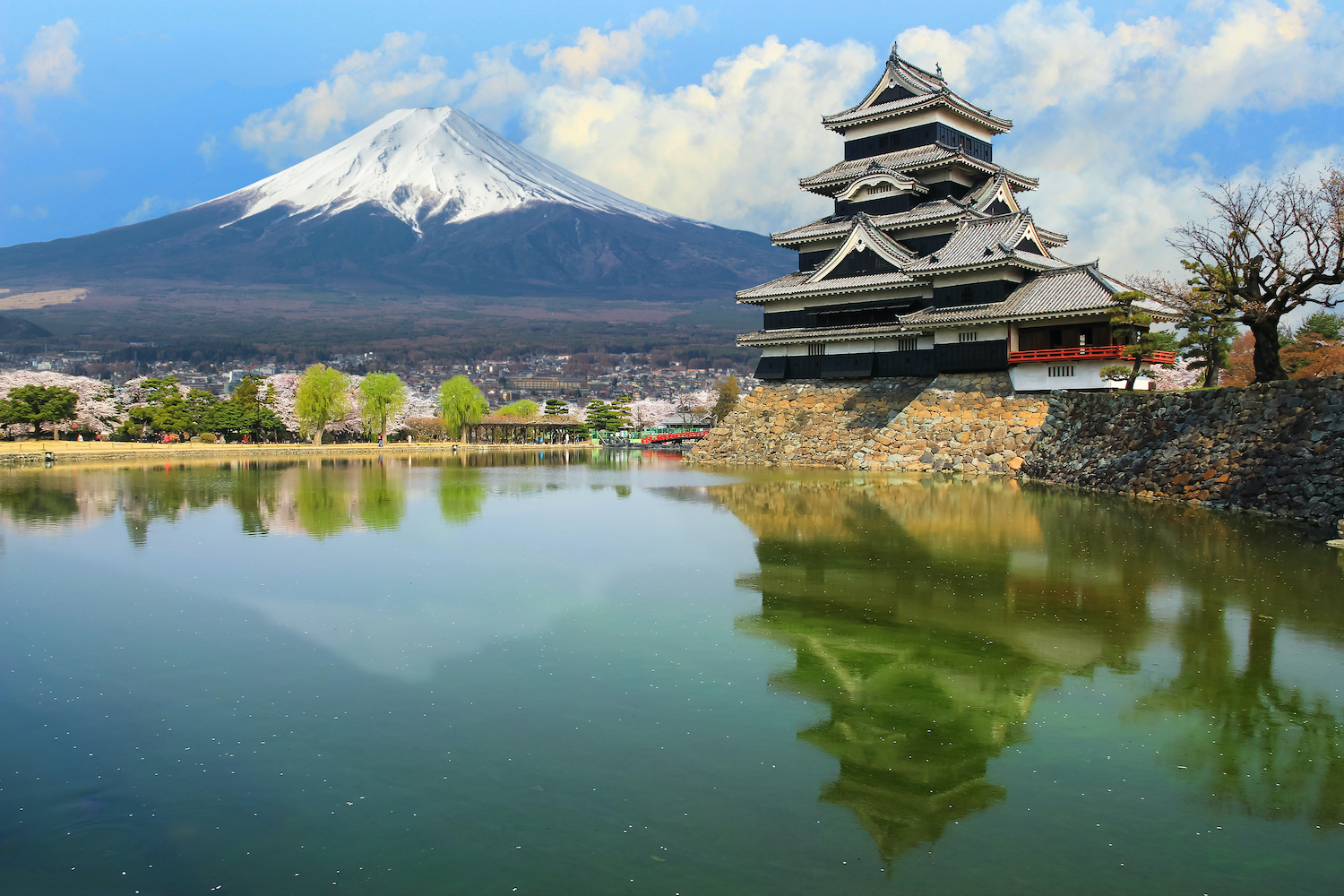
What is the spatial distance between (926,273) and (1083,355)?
7.08 m

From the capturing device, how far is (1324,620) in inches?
433

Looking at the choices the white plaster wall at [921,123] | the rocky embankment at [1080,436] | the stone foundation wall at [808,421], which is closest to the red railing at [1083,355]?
the rocky embankment at [1080,436]

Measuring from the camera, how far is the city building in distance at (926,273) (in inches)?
1363

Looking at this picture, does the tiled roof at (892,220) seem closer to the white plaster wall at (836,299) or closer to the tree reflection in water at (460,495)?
the white plaster wall at (836,299)

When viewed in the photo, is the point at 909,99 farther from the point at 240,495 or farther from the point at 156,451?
the point at 156,451

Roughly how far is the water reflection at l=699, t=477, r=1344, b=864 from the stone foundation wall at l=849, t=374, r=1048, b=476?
14199 mm

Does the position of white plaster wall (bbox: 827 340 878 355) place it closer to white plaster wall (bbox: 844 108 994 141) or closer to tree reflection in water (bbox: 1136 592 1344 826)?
white plaster wall (bbox: 844 108 994 141)

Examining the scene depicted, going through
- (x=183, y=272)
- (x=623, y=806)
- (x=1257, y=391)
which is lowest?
(x=623, y=806)

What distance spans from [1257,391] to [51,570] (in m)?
25.3

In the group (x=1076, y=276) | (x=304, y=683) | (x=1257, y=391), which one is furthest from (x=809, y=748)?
(x=1076, y=276)

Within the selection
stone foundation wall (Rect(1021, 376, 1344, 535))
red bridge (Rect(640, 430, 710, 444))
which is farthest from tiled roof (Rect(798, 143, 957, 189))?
red bridge (Rect(640, 430, 710, 444))

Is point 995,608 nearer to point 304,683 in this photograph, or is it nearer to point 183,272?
point 304,683

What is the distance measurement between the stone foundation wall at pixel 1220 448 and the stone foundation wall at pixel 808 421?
29.5 feet

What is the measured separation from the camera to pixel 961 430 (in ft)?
117
